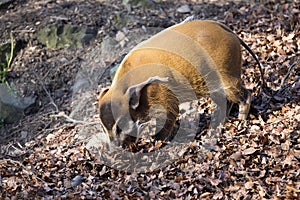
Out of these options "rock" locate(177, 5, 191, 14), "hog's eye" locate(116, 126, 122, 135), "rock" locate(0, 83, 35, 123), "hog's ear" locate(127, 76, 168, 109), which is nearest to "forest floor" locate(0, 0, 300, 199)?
"rock" locate(177, 5, 191, 14)

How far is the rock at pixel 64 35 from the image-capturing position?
8039 millimetres

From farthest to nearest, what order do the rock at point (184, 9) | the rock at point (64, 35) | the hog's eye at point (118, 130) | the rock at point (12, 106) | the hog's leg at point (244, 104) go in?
the rock at point (184, 9), the rock at point (64, 35), the rock at point (12, 106), the hog's leg at point (244, 104), the hog's eye at point (118, 130)

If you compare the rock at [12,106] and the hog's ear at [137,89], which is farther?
the rock at [12,106]

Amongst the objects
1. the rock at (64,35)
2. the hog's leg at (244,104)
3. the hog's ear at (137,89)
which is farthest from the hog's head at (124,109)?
the rock at (64,35)

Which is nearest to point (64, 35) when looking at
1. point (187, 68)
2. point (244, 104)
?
point (187, 68)

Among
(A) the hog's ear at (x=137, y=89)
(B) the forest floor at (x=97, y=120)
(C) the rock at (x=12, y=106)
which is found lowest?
(C) the rock at (x=12, y=106)

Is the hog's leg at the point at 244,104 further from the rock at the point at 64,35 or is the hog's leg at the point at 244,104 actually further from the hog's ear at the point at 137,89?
the rock at the point at 64,35

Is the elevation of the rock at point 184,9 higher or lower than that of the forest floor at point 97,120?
higher

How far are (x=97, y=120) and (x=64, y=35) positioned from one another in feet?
7.75

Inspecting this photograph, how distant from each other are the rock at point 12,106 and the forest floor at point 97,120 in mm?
127

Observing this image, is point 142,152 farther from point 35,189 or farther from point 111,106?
point 35,189

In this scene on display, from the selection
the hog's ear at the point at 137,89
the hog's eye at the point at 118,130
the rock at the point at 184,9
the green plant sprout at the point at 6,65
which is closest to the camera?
the hog's ear at the point at 137,89

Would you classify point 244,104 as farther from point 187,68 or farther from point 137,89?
point 137,89

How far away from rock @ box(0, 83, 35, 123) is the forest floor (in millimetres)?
127
